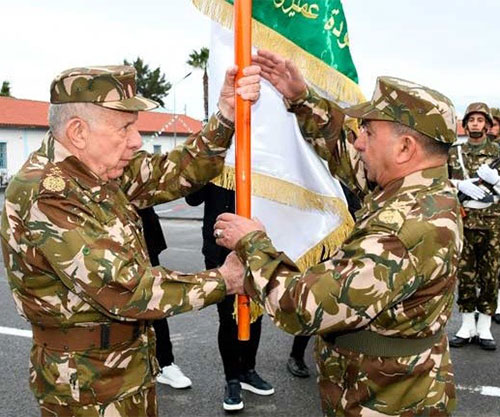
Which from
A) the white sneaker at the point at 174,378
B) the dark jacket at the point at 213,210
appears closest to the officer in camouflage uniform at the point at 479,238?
the white sneaker at the point at 174,378

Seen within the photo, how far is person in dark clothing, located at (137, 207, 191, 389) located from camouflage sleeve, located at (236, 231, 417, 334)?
7.27 ft

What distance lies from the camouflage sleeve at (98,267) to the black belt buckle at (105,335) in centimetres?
12

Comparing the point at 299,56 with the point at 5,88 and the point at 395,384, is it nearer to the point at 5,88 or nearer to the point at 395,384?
the point at 395,384

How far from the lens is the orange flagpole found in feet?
7.24

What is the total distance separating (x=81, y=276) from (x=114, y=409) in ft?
1.82

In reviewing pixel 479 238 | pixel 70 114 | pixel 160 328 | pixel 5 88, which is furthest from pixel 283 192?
pixel 5 88

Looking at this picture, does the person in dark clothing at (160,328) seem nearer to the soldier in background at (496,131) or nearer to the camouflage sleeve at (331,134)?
the camouflage sleeve at (331,134)

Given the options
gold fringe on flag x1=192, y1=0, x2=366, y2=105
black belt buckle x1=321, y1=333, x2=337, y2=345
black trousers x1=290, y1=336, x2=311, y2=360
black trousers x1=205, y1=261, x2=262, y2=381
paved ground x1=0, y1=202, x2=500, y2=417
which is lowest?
paved ground x1=0, y1=202, x2=500, y2=417

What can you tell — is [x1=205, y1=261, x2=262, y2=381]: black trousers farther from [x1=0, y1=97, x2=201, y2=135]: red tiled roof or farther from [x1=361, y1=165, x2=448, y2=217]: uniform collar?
[x1=0, y1=97, x2=201, y2=135]: red tiled roof

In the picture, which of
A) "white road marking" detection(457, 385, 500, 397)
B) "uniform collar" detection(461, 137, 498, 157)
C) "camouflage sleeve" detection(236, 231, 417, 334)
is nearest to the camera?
"camouflage sleeve" detection(236, 231, 417, 334)

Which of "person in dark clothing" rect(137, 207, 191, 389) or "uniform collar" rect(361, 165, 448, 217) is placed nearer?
"uniform collar" rect(361, 165, 448, 217)

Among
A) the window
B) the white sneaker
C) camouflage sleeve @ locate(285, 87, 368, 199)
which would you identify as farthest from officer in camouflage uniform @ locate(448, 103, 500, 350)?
the window

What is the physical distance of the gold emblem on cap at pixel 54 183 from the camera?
1.95 meters

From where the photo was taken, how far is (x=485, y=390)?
13.4ft
